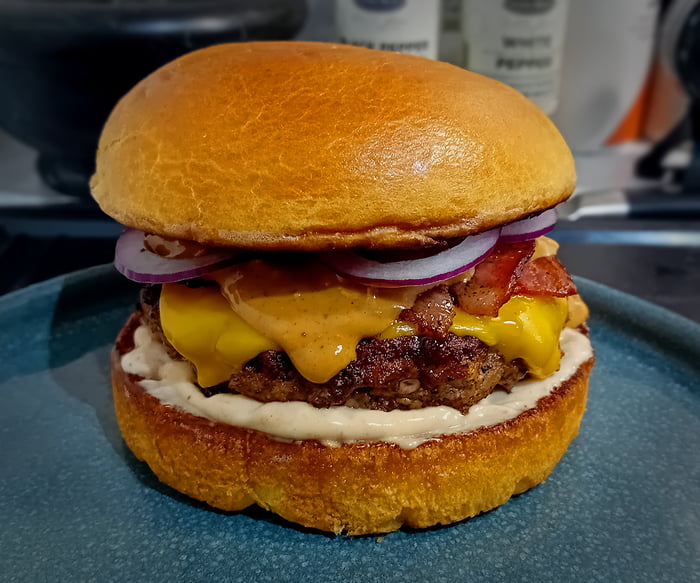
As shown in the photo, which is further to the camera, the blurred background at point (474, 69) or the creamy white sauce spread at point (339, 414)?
the blurred background at point (474, 69)

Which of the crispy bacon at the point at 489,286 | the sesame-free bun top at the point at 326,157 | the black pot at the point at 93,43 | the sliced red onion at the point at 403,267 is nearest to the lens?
the sesame-free bun top at the point at 326,157

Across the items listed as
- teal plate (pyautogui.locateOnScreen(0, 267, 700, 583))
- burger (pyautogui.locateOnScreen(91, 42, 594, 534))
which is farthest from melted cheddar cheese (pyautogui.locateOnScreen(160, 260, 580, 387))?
teal plate (pyautogui.locateOnScreen(0, 267, 700, 583))

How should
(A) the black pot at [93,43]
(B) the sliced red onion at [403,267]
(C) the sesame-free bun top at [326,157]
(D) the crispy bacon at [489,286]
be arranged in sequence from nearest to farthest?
(C) the sesame-free bun top at [326,157]
(B) the sliced red onion at [403,267]
(D) the crispy bacon at [489,286]
(A) the black pot at [93,43]

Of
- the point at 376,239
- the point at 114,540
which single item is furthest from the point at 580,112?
the point at 114,540

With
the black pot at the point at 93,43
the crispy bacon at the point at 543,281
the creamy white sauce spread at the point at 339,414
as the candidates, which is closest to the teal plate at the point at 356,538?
the creamy white sauce spread at the point at 339,414

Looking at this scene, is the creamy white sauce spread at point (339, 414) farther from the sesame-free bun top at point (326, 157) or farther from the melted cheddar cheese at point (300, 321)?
the sesame-free bun top at point (326, 157)

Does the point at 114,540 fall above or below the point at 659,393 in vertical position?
above

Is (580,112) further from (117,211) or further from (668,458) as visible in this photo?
(117,211)

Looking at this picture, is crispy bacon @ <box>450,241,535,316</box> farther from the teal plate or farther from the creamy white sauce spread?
the teal plate
